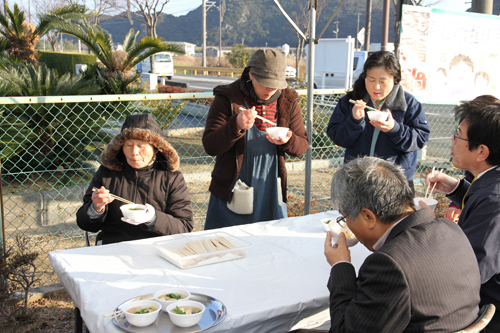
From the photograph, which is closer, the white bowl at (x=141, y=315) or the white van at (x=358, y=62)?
the white bowl at (x=141, y=315)

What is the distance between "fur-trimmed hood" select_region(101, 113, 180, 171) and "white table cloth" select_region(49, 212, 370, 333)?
0.53 metres

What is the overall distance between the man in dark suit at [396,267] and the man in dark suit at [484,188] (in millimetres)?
267

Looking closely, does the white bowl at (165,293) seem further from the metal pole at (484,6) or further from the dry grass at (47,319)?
the metal pole at (484,6)

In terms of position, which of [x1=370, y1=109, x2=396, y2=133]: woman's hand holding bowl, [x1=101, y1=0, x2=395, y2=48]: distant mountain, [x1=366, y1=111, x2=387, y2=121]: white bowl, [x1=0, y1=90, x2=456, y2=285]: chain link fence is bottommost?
[x1=0, y1=90, x2=456, y2=285]: chain link fence

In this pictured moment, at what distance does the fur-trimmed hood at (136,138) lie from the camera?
245cm

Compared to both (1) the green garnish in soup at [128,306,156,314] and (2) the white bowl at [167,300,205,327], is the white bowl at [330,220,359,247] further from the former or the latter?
(1) the green garnish in soup at [128,306,156,314]

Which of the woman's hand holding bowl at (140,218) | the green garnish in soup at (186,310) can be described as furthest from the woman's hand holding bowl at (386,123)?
the green garnish in soup at (186,310)

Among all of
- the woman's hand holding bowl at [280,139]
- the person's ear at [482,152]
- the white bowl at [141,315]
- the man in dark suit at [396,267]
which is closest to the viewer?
the man in dark suit at [396,267]

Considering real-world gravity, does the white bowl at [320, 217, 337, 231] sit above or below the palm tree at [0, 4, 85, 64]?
below

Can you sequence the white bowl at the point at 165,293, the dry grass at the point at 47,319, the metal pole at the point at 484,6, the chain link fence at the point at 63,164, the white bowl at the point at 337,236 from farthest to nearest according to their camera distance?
the metal pole at the point at 484,6, the chain link fence at the point at 63,164, the dry grass at the point at 47,319, the white bowl at the point at 337,236, the white bowl at the point at 165,293

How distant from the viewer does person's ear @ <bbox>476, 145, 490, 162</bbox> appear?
1821 millimetres

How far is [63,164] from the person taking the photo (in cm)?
605

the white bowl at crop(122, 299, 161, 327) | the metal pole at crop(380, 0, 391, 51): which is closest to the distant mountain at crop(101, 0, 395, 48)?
the metal pole at crop(380, 0, 391, 51)

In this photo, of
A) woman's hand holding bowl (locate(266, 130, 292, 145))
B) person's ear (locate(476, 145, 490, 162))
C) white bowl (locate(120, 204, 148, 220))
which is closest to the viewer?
person's ear (locate(476, 145, 490, 162))
